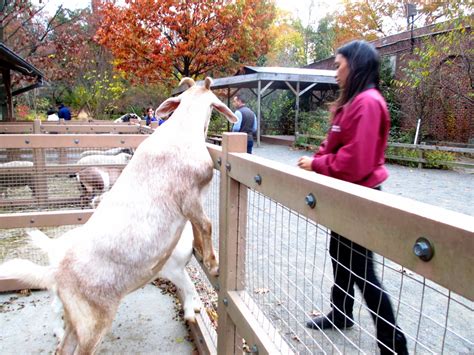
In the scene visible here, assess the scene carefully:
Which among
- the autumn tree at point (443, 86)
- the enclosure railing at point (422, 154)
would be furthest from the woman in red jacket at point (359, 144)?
the autumn tree at point (443, 86)

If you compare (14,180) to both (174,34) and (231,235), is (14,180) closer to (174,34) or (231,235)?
(231,235)

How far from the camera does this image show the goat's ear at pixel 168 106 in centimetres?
254

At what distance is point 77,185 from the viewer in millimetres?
4992

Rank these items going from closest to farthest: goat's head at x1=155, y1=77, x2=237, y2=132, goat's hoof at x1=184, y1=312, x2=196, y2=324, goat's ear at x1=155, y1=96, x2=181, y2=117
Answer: goat's head at x1=155, y1=77, x2=237, y2=132
goat's ear at x1=155, y1=96, x2=181, y2=117
goat's hoof at x1=184, y1=312, x2=196, y2=324

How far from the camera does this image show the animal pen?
752 millimetres

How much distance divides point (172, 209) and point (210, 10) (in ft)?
53.0

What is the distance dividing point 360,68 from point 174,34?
53.5ft

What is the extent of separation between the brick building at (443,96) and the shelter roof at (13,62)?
11.1m

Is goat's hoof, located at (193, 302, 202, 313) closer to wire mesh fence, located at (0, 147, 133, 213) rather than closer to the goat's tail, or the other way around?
the goat's tail

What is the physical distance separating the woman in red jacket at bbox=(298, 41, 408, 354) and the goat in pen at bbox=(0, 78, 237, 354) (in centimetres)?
67

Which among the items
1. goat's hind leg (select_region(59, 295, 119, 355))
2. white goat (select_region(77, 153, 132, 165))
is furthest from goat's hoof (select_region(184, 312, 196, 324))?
white goat (select_region(77, 153, 132, 165))

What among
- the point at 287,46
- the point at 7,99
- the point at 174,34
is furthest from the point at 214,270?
the point at 287,46

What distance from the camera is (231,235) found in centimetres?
190

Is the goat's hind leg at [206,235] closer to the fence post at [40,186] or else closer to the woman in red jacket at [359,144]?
the woman in red jacket at [359,144]
